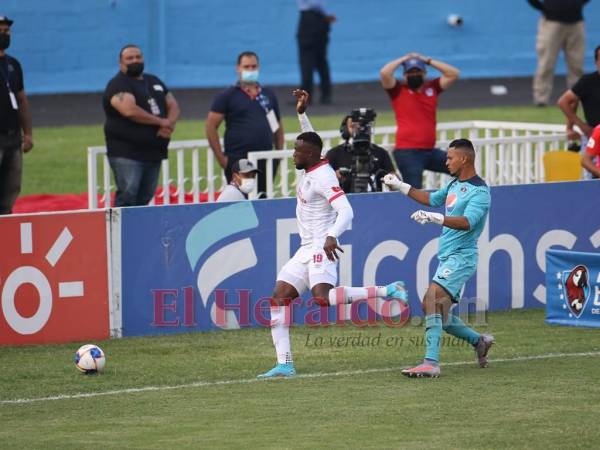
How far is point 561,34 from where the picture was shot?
25.7 metres

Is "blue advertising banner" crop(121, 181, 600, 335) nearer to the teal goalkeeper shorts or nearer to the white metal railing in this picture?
the white metal railing

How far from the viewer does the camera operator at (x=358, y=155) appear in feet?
46.6

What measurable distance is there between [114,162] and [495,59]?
1756 cm

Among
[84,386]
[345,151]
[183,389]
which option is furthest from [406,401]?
[345,151]

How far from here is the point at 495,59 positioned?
3114 centimetres

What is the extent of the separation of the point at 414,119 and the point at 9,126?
4.14 m

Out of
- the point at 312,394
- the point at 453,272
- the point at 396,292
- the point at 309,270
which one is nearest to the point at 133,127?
the point at 309,270

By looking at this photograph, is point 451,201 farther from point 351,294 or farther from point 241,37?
point 241,37

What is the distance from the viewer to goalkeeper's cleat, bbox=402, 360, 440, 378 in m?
10.6

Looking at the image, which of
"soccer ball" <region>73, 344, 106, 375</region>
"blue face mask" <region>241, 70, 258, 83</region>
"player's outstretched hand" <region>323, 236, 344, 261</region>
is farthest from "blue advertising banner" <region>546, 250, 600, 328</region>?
"soccer ball" <region>73, 344, 106, 375</region>

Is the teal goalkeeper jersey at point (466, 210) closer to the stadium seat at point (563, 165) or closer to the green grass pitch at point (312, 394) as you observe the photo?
the green grass pitch at point (312, 394)

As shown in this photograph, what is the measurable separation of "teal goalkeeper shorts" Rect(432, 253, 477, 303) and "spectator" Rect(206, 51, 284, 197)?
470cm

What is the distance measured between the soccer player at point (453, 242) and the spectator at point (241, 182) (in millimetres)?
3247

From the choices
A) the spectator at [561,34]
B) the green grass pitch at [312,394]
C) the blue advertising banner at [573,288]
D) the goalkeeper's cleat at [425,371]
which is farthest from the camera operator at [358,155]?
the spectator at [561,34]
